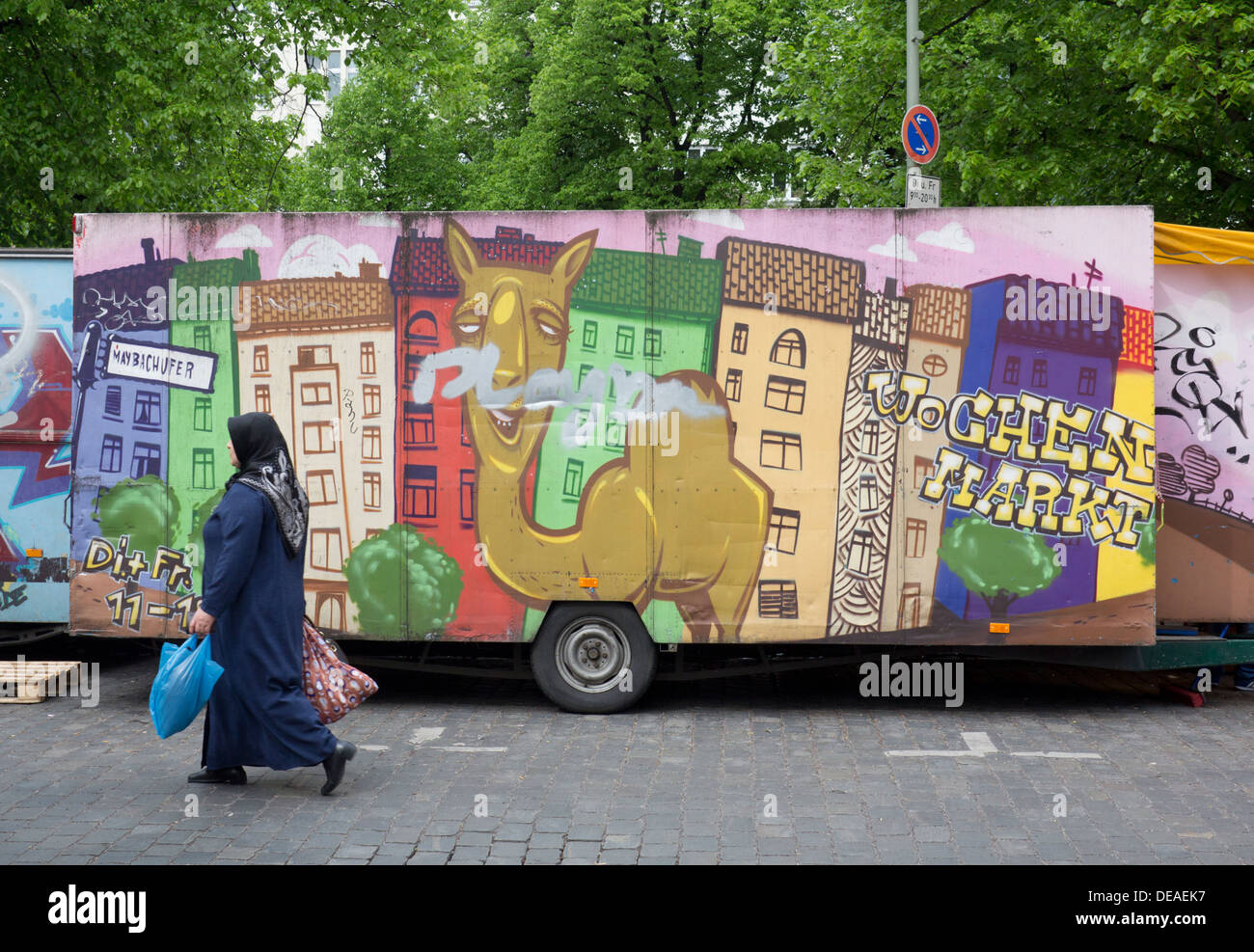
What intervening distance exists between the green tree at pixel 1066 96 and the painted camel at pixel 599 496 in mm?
6618

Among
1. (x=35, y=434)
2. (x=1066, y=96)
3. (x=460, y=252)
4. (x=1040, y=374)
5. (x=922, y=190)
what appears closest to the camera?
(x=1040, y=374)

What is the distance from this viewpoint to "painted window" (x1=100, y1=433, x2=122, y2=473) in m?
8.02

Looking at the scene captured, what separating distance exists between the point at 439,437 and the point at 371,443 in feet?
1.42

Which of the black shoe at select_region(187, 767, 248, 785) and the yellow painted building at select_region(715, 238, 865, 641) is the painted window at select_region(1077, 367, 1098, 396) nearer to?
the yellow painted building at select_region(715, 238, 865, 641)

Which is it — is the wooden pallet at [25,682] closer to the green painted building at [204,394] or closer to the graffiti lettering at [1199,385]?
the green painted building at [204,394]

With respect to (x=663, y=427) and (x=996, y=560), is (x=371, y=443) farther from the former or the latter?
(x=996, y=560)

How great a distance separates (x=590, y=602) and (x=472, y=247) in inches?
92.2

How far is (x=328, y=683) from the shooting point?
6270 mm

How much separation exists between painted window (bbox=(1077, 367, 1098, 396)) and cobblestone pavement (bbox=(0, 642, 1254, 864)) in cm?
204

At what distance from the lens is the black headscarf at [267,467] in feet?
19.8

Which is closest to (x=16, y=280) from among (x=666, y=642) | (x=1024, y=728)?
(x=666, y=642)

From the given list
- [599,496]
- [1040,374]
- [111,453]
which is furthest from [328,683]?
[1040,374]

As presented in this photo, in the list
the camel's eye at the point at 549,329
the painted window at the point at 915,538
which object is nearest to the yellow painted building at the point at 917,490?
the painted window at the point at 915,538

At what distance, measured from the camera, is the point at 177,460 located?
315 inches
